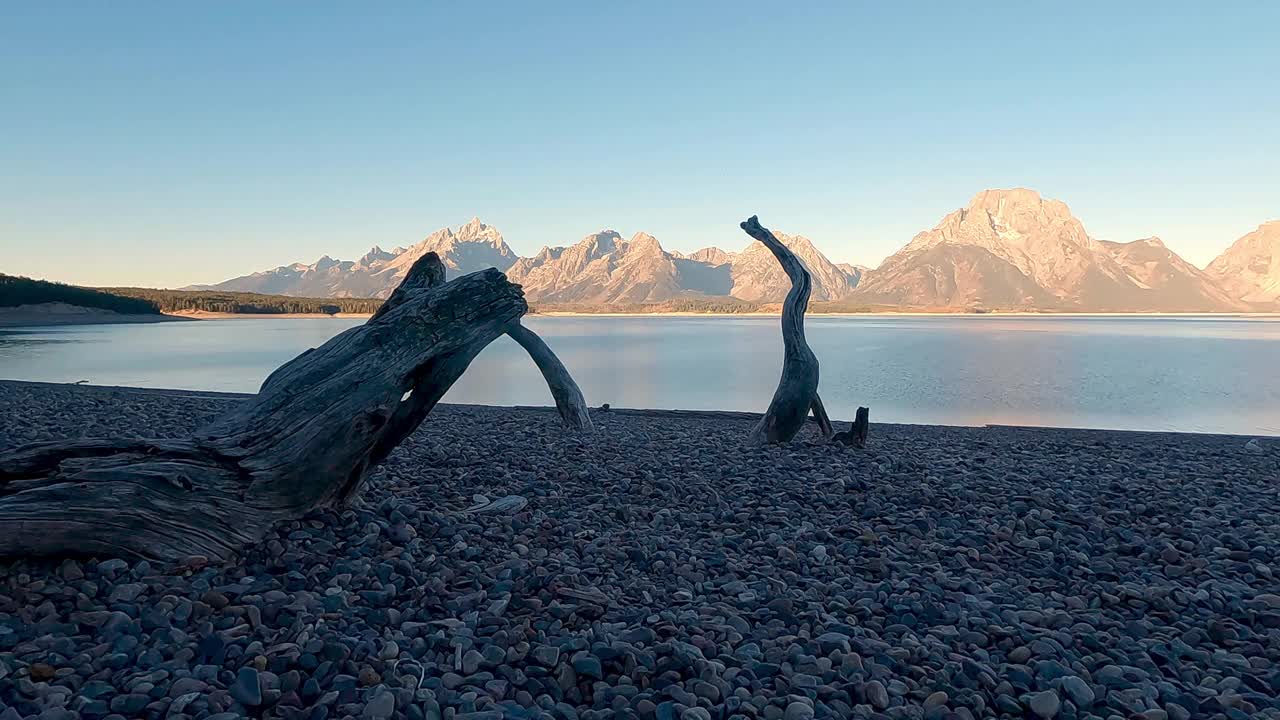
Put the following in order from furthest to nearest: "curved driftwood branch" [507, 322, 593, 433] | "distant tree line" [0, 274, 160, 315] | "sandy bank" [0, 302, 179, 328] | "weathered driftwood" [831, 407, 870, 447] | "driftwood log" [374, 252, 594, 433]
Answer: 1. "distant tree line" [0, 274, 160, 315]
2. "sandy bank" [0, 302, 179, 328]
3. "curved driftwood branch" [507, 322, 593, 433]
4. "driftwood log" [374, 252, 594, 433]
5. "weathered driftwood" [831, 407, 870, 447]

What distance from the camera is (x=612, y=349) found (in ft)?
197

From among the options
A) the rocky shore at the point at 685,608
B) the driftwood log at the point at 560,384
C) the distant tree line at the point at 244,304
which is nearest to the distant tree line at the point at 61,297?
the distant tree line at the point at 244,304

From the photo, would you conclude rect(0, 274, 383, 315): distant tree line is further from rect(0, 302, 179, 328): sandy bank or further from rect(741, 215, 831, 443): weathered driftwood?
rect(741, 215, 831, 443): weathered driftwood

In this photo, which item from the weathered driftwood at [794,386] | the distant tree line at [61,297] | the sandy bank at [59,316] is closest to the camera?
the weathered driftwood at [794,386]

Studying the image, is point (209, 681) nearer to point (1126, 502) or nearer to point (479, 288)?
point (479, 288)

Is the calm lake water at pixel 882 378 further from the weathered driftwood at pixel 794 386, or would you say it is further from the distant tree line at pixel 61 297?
the distant tree line at pixel 61 297

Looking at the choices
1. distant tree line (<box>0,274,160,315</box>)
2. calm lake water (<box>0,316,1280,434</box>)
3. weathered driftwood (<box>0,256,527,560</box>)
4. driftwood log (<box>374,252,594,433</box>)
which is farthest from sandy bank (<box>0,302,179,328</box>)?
weathered driftwood (<box>0,256,527,560</box>)

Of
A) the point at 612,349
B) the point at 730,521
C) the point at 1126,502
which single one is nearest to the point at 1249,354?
the point at 612,349

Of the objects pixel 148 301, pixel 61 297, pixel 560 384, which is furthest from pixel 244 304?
pixel 560 384

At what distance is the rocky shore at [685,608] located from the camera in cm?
368

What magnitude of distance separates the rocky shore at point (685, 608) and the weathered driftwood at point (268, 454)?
231 millimetres

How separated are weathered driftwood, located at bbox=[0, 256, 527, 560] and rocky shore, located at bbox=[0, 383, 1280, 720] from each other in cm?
23

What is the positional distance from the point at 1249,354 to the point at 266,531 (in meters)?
67.9

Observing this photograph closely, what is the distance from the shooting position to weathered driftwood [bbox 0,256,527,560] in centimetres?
482
